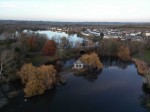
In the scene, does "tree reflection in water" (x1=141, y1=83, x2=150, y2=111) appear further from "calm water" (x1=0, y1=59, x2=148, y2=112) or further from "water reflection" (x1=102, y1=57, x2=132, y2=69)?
"water reflection" (x1=102, y1=57, x2=132, y2=69)

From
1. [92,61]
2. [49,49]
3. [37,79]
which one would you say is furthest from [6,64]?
[49,49]

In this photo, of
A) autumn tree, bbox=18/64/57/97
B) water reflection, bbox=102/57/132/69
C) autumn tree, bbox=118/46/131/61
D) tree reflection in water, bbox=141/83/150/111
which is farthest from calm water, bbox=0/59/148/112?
autumn tree, bbox=118/46/131/61

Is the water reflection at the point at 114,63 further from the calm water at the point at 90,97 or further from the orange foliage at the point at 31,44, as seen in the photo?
the orange foliage at the point at 31,44

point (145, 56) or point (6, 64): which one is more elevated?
point (6, 64)

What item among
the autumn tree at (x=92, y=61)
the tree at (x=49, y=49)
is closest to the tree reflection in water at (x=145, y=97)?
the autumn tree at (x=92, y=61)

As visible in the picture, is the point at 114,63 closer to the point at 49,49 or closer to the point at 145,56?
the point at 145,56

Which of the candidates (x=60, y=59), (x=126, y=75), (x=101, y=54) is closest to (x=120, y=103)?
(x=126, y=75)
